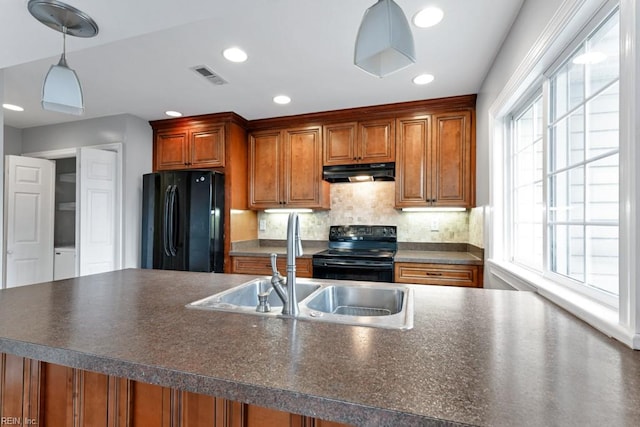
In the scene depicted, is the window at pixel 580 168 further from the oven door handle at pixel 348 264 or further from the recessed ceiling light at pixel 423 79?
the oven door handle at pixel 348 264

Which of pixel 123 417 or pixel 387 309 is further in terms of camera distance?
pixel 387 309

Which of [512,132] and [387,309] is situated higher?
[512,132]

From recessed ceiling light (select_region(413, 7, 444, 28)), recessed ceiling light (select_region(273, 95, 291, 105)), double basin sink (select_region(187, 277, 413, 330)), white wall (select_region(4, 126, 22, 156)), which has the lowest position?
double basin sink (select_region(187, 277, 413, 330))

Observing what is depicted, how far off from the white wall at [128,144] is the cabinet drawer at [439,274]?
2.82 m

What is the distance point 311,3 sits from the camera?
63.3 inches

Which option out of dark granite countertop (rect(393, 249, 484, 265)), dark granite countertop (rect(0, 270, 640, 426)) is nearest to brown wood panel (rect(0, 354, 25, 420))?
dark granite countertop (rect(0, 270, 640, 426))

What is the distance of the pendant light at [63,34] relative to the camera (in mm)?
1172

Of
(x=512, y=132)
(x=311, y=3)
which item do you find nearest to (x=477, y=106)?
(x=512, y=132)

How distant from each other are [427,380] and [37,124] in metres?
4.92

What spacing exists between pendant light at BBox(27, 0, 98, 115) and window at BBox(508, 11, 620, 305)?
79.7 inches

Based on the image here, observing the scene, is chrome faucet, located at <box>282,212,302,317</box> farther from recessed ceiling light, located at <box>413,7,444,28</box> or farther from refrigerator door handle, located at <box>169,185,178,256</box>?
refrigerator door handle, located at <box>169,185,178,256</box>

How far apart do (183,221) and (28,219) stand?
6.86ft

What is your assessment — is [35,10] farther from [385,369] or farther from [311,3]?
[385,369]

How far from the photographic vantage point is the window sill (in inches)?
33.3
